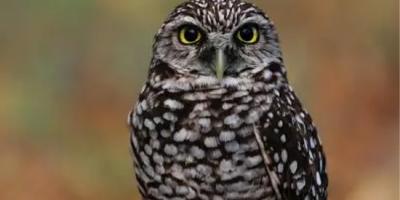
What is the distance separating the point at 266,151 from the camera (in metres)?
1.93

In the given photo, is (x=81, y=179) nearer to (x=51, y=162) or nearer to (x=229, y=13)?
(x=51, y=162)

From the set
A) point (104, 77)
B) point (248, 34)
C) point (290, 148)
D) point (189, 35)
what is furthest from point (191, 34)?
point (104, 77)

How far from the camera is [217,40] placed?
1852mm

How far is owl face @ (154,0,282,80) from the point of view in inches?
73.0

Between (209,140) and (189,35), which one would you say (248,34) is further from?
(209,140)

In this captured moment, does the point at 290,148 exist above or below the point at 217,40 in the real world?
below

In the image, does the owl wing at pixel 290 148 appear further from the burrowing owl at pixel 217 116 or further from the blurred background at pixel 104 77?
the blurred background at pixel 104 77

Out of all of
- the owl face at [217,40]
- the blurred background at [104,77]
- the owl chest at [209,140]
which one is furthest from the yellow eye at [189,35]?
the blurred background at [104,77]

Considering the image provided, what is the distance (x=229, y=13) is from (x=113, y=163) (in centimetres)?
147

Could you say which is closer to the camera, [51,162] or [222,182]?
[222,182]

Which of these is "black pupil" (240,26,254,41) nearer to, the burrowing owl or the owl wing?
the burrowing owl

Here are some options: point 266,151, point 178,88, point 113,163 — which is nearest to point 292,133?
point 266,151

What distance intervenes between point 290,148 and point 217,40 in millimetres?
274

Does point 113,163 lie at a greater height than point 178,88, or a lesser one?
lesser
